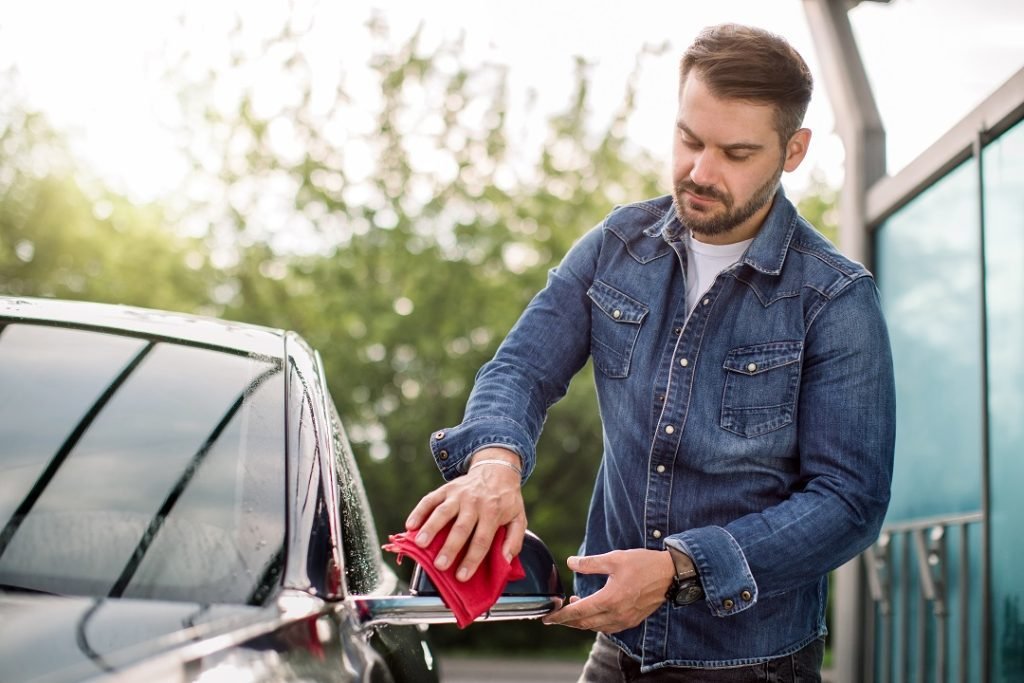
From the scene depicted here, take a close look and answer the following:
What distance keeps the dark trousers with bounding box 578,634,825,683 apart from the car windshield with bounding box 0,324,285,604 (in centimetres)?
89

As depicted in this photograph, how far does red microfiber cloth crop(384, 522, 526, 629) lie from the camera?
1832 millimetres

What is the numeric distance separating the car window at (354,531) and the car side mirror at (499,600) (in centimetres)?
9

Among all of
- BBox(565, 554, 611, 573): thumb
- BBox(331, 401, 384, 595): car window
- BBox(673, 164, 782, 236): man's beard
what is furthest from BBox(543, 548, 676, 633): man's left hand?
BBox(673, 164, 782, 236): man's beard

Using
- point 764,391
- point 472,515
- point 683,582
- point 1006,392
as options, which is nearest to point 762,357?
point 764,391

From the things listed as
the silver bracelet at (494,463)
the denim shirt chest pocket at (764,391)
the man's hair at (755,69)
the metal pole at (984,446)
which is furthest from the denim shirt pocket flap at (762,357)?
the metal pole at (984,446)

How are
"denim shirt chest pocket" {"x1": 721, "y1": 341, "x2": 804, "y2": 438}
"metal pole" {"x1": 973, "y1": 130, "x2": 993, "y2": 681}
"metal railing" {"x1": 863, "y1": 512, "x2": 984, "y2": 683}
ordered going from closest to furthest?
"denim shirt chest pocket" {"x1": 721, "y1": 341, "x2": 804, "y2": 438} < "metal pole" {"x1": 973, "y1": 130, "x2": 993, "y2": 681} < "metal railing" {"x1": 863, "y1": 512, "x2": 984, "y2": 683}

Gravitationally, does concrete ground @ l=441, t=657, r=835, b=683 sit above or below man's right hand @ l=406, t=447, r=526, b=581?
below

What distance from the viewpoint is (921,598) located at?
420 centimetres

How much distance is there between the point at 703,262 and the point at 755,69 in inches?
16.3

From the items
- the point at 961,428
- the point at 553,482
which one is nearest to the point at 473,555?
the point at 961,428

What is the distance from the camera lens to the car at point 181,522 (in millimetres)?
1484

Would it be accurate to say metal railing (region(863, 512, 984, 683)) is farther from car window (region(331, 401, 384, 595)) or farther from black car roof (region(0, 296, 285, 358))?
black car roof (region(0, 296, 285, 358))

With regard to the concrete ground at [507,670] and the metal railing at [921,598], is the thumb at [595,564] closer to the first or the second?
the metal railing at [921,598]

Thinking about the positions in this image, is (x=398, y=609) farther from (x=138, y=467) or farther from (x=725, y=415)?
(x=725, y=415)
